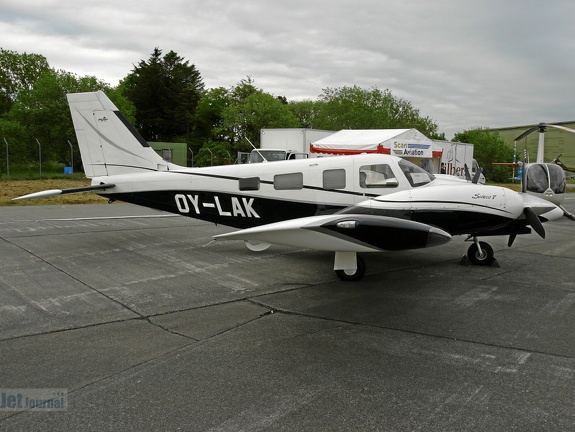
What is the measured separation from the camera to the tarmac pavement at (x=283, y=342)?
343 centimetres

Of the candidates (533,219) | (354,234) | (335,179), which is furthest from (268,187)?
→ (533,219)

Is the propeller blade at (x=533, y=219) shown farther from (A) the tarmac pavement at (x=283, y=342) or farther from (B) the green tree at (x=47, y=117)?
(B) the green tree at (x=47, y=117)

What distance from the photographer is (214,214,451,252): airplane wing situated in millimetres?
5824

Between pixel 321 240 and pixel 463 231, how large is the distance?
10.0 feet

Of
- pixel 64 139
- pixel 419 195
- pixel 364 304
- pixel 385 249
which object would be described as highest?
pixel 64 139

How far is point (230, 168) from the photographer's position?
9336 millimetres

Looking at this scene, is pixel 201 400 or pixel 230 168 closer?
pixel 201 400

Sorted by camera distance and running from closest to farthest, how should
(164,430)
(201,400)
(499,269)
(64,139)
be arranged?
(164,430) → (201,400) → (499,269) → (64,139)

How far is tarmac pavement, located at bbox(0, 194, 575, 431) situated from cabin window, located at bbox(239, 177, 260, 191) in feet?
4.72

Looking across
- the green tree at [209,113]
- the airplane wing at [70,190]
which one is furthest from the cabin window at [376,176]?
the green tree at [209,113]

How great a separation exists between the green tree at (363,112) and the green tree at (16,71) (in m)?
34.6

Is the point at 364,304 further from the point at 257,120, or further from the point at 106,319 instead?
the point at 257,120

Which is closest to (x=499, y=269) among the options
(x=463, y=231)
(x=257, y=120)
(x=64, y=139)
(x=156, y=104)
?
(x=463, y=231)

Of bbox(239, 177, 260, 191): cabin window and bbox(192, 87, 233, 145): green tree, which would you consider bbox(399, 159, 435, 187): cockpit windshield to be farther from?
bbox(192, 87, 233, 145): green tree
